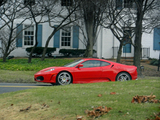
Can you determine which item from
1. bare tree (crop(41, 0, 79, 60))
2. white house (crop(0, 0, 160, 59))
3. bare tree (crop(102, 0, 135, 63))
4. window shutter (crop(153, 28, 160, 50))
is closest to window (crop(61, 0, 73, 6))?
bare tree (crop(41, 0, 79, 60))

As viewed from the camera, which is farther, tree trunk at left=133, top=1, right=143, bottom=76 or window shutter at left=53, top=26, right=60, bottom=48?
window shutter at left=53, top=26, right=60, bottom=48

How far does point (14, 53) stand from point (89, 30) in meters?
11.6

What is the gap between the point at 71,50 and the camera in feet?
90.7

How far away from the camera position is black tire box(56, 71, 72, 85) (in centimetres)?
1146

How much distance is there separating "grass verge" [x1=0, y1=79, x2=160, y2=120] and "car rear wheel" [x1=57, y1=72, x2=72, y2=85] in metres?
4.03

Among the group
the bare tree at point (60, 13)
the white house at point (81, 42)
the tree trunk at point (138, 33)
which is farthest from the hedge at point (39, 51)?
the tree trunk at point (138, 33)

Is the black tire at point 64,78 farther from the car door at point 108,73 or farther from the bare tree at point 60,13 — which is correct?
the bare tree at point 60,13

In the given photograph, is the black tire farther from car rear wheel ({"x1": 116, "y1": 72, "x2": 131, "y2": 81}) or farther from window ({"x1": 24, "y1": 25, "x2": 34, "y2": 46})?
window ({"x1": 24, "y1": 25, "x2": 34, "y2": 46})

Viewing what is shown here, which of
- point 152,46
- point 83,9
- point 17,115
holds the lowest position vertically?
point 17,115

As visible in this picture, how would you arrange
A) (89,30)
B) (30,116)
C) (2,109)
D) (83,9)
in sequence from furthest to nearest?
(89,30) → (83,9) → (2,109) → (30,116)

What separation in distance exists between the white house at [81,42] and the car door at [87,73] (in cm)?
1616

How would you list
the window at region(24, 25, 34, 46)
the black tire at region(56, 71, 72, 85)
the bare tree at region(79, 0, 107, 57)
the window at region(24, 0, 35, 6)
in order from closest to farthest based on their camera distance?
the black tire at region(56, 71, 72, 85), the bare tree at region(79, 0, 107, 57), the window at region(24, 0, 35, 6), the window at region(24, 25, 34, 46)

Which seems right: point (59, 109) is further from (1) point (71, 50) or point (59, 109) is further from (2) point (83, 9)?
(1) point (71, 50)

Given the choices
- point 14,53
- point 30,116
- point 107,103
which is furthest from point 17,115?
point 14,53
